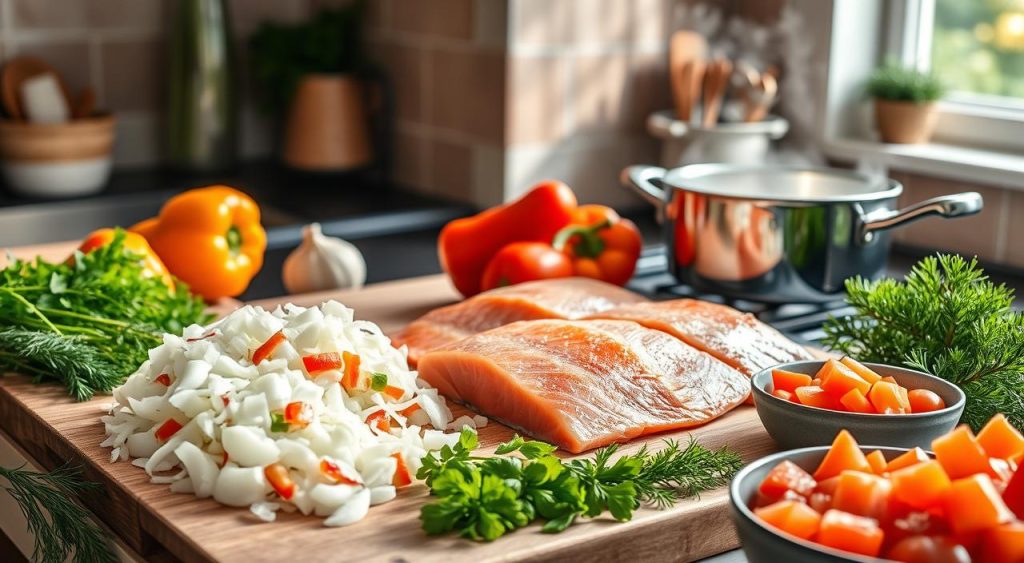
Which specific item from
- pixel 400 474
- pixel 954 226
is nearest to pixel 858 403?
pixel 400 474

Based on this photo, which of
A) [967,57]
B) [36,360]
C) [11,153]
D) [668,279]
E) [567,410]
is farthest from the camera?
[11,153]

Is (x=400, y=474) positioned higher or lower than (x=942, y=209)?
lower

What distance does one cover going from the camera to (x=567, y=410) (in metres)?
1.18

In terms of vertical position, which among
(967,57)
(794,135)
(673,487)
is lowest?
(673,487)

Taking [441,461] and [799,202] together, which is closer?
[441,461]

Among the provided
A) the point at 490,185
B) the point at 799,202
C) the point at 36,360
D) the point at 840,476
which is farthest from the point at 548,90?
the point at 840,476

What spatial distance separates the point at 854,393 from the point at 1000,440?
6.5 inches

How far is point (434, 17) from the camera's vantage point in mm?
2451

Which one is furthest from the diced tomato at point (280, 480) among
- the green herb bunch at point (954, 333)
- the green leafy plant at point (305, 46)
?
the green leafy plant at point (305, 46)

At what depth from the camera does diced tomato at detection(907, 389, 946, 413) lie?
109 centimetres

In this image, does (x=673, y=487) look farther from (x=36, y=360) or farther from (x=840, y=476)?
(x=36, y=360)

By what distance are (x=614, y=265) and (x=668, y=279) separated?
0.57 ft

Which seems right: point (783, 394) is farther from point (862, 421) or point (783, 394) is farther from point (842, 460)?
point (842, 460)

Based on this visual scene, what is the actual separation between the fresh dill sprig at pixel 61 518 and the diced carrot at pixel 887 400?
71cm
